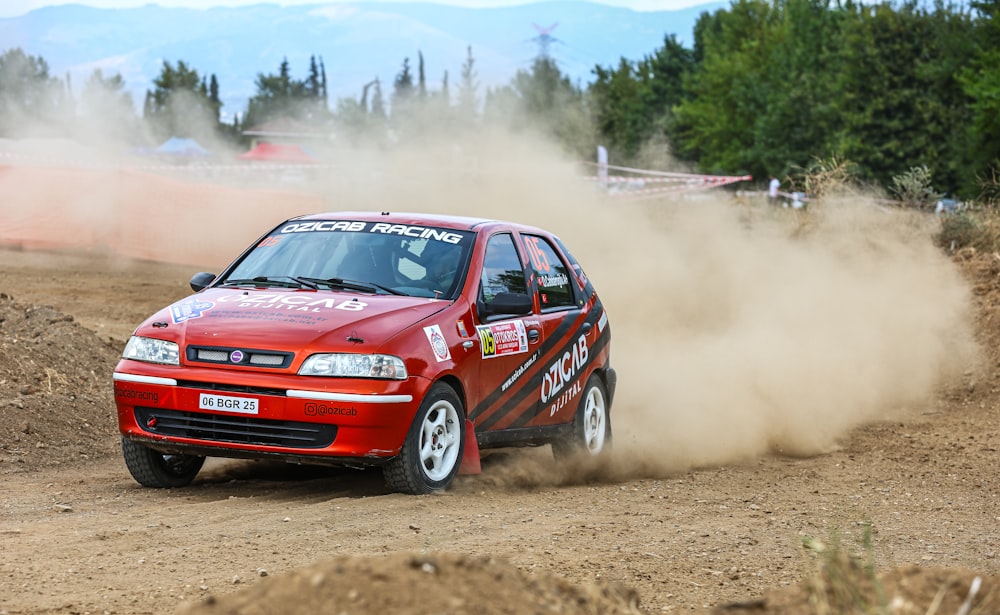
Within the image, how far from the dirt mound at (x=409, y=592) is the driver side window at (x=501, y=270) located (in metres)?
4.49

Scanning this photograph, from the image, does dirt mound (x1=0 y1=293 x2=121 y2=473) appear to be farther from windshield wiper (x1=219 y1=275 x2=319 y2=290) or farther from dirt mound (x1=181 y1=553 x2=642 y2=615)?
dirt mound (x1=181 y1=553 x2=642 y2=615)

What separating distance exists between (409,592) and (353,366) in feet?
11.8

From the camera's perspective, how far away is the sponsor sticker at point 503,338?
303 inches

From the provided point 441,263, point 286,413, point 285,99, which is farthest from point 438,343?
point 285,99

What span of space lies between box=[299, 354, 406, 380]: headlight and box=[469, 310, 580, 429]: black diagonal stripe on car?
0.93m

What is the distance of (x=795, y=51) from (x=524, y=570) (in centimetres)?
5564

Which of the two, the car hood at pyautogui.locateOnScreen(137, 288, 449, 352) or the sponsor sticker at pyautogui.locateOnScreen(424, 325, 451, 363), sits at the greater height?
the car hood at pyautogui.locateOnScreen(137, 288, 449, 352)

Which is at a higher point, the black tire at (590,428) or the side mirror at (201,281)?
the side mirror at (201,281)

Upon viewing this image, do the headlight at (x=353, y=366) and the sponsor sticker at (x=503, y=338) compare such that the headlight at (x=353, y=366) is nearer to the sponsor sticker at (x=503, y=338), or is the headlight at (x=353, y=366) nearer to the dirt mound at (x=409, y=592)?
the sponsor sticker at (x=503, y=338)

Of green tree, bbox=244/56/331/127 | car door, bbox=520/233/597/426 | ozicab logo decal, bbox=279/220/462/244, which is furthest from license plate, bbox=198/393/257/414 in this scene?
green tree, bbox=244/56/331/127

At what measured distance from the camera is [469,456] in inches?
293

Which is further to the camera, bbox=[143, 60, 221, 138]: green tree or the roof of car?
bbox=[143, 60, 221, 138]: green tree

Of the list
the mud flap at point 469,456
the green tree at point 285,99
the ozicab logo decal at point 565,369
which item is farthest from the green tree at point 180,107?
the mud flap at point 469,456

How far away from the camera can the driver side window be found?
8047 mm
